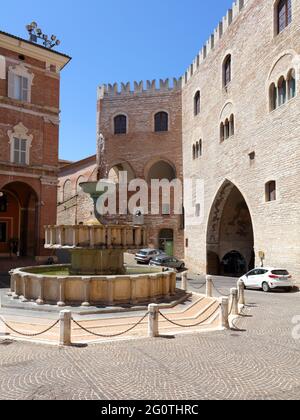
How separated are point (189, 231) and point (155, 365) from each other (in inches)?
983

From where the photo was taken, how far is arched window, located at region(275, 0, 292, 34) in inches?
732

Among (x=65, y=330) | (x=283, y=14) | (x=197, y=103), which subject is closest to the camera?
(x=65, y=330)

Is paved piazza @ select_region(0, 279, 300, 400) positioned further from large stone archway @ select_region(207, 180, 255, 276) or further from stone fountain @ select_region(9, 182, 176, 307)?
large stone archway @ select_region(207, 180, 255, 276)

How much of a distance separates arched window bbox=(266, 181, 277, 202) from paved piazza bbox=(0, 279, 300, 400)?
11.8 metres

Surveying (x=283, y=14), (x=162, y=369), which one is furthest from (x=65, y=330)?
(x=283, y=14)

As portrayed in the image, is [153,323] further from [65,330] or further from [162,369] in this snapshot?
[162,369]

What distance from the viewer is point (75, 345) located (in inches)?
305

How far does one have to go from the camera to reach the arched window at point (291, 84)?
18.1 meters

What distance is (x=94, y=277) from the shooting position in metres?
10.9

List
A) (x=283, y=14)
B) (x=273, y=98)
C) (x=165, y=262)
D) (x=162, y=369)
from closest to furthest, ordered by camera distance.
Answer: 1. (x=162, y=369)
2. (x=283, y=14)
3. (x=273, y=98)
4. (x=165, y=262)

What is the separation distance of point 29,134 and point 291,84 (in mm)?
15967

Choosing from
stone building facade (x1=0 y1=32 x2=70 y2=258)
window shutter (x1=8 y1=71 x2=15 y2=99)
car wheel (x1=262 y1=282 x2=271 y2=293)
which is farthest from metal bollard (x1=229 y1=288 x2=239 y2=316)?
window shutter (x1=8 y1=71 x2=15 y2=99)

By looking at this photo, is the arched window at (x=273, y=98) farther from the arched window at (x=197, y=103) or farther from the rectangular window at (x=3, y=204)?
Result: the rectangular window at (x=3, y=204)
